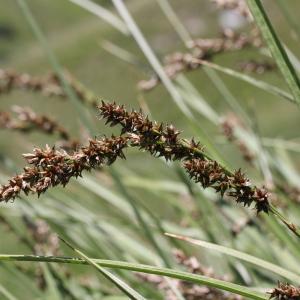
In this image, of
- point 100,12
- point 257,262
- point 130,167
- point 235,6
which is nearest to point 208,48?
point 235,6

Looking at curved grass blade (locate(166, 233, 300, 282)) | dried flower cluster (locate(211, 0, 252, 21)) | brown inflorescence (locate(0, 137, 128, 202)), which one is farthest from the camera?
dried flower cluster (locate(211, 0, 252, 21))

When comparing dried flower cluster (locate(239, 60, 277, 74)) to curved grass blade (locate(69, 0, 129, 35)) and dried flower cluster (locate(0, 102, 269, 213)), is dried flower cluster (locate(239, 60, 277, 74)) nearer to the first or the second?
curved grass blade (locate(69, 0, 129, 35))

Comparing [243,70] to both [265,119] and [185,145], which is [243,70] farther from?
[265,119]

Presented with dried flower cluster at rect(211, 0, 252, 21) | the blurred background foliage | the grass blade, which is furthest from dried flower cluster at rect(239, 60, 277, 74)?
the grass blade

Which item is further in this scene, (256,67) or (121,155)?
(256,67)

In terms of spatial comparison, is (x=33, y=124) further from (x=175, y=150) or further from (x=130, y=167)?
(x=130, y=167)

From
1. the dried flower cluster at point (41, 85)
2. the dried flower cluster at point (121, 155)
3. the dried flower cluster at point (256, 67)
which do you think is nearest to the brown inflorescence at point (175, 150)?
the dried flower cluster at point (121, 155)

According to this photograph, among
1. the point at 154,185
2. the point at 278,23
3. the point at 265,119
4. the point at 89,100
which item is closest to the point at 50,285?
the point at 89,100
